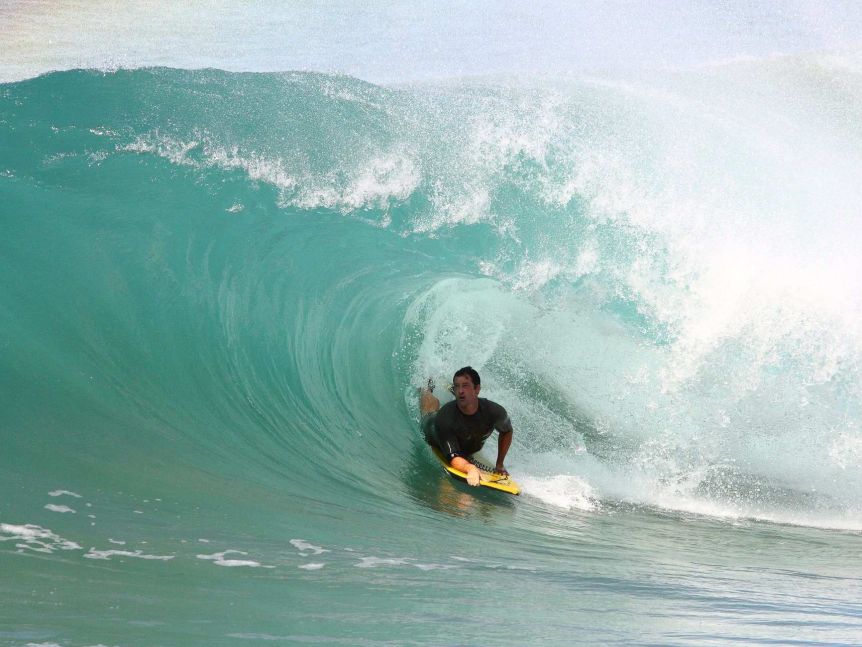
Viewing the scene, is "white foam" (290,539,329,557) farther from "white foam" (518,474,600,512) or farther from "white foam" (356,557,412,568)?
"white foam" (518,474,600,512)

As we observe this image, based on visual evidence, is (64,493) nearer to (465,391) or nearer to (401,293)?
(465,391)

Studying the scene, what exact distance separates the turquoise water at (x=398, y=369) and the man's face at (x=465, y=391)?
2.19ft

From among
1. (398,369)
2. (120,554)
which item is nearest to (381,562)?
(120,554)

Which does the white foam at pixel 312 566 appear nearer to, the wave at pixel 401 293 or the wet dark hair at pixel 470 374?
the wave at pixel 401 293

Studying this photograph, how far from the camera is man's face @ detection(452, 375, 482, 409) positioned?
244 inches

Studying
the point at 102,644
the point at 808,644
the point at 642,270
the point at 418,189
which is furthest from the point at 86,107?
the point at 808,644

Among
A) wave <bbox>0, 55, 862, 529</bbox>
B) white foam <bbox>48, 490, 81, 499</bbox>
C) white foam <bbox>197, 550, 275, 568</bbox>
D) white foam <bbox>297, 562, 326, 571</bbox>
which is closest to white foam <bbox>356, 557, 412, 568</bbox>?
white foam <bbox>297, 562, 326, 571</bbox>

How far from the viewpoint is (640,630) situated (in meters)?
3.78

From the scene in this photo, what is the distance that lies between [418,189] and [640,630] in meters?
6.24

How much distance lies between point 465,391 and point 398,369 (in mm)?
2409

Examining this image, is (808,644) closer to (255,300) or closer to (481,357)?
(481,357)

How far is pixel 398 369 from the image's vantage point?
8578 millimetres

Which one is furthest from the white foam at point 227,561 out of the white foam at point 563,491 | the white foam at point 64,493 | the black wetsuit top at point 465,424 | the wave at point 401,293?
the white foam at point 563,491

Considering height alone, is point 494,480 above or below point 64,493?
above
